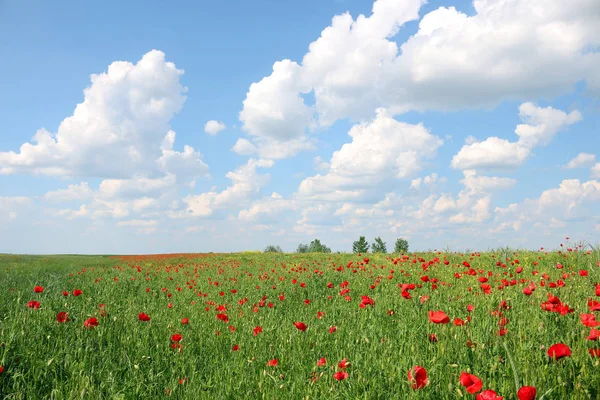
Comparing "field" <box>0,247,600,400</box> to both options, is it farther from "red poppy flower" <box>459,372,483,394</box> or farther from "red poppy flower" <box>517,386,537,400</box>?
"red poppy flower" <box>517,386,537,400</box>

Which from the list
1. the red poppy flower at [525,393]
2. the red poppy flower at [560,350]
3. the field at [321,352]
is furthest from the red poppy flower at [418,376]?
the red poppy flower at [560,350]

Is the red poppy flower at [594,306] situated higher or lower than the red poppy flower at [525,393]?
higher

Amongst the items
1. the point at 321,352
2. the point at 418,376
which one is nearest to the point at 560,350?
the point at 418,376

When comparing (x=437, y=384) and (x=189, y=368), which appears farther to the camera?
(x=189, y=368)

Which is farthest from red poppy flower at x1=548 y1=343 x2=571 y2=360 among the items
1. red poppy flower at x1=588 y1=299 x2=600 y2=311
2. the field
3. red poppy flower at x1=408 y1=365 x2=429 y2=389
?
red poppy flower at x1=408 y1=365 x2=429 y2=389

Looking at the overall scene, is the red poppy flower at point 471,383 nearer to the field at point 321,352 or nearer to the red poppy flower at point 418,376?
the field at point 321,352

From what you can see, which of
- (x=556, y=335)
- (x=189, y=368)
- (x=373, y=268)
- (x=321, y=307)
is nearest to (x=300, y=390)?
(x=189, y=368)

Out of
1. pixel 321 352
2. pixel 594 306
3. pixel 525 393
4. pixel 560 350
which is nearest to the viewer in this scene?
pixel 525 393

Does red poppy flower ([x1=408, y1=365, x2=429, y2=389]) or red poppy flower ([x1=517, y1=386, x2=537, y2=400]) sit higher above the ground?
red poppy flower ([x1=517, y1=386, x2=537, y2=400])

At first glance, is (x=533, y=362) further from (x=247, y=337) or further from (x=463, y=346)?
(x=247, y=337)

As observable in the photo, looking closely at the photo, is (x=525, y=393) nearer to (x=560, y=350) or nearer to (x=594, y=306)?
(x=560, y=350)

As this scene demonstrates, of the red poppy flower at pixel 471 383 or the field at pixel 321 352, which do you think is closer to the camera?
the red poppy flower at pixel 471 383

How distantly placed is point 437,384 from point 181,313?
4.97 meters

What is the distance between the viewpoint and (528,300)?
227 inches
